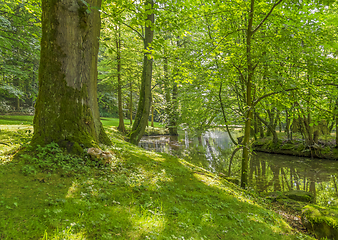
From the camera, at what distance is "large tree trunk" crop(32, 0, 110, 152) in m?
3.42

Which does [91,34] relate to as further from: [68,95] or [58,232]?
[58,232]

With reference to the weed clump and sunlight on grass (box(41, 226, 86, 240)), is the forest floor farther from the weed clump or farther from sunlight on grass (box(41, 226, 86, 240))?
sunlight on grass (box(41, 226, 86, 240))

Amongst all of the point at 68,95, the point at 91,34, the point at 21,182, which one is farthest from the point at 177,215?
the point at 91,34

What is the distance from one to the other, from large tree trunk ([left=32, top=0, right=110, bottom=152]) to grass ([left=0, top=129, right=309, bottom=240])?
1.80 ft

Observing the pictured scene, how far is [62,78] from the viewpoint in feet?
11.5

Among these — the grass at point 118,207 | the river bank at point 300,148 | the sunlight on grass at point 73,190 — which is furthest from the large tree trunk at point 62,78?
the river bank at point 300,148

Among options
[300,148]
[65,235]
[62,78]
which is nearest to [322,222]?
[65,235]

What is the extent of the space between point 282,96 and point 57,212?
6055 mm

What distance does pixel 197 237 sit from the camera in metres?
2.48

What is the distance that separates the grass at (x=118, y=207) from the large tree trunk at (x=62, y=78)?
1.80 feet

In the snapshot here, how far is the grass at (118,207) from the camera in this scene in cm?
201

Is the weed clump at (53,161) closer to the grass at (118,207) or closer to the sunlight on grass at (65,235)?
the grass at (118,207)

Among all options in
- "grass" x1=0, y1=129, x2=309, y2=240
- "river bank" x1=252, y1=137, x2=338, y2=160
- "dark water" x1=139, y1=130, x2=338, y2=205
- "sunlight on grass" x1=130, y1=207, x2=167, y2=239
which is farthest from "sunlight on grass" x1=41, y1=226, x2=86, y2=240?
"river bank" x1=252, y1=137, x2=338, y2=160

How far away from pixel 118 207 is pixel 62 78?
260 centimetres
